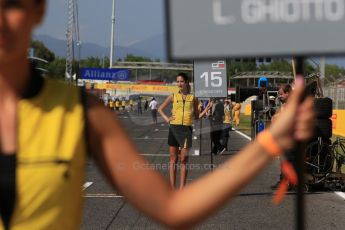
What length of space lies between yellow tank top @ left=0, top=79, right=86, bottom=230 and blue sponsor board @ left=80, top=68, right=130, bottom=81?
5720 centimetres

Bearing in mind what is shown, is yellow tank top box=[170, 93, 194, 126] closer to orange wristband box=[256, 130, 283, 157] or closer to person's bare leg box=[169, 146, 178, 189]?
person's bare leg box=[169, 146, 178, 189]

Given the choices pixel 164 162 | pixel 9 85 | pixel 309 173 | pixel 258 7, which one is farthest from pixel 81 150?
pixel 164 162

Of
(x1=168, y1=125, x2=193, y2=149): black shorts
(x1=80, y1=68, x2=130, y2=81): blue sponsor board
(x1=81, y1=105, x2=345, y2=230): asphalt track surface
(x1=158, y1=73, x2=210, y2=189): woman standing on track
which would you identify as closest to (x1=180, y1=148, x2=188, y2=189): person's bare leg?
(x1=158, y1=73, x2=210, y2=189): woman standing on track

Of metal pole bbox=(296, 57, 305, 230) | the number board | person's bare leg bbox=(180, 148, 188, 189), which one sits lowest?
person's bare leg bbox=(180, 148, 188, 189)

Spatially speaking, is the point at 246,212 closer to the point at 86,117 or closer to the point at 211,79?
the point at 211,79

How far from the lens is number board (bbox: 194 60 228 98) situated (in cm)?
1231

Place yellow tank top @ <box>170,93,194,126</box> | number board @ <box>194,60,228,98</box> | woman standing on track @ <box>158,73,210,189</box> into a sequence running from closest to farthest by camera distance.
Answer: woman standing on track @ <box>158,73,210,189</box> → yellow tank top @ <box>170,93,194,126</box> → number board @ <box>194,60,228,98</box>

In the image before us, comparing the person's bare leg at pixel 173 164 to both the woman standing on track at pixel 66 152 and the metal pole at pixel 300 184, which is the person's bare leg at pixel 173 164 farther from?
the woman standing on track at pixel 66 152

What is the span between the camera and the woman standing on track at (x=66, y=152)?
1530mm

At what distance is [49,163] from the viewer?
1541mm

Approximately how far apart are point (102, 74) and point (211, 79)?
160ft

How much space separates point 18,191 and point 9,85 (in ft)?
0.97

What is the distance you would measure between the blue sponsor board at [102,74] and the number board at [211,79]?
153ft

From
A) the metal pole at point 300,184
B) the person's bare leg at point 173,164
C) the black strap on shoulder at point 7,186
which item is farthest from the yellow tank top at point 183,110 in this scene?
the black strap on shoulder at point 7,186
